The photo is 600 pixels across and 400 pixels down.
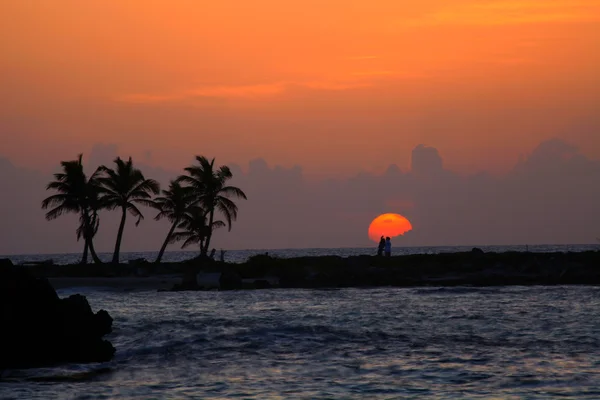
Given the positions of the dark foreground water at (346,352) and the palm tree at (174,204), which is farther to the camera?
the palm tree at (174,204)

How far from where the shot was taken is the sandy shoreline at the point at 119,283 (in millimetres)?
48312

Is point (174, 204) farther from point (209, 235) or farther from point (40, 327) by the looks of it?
point (40, 327)

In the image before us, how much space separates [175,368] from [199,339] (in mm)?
4673

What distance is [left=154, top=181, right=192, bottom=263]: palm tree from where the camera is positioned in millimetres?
A: 65438

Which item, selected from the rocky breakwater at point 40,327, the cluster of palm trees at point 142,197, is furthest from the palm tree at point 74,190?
the rocky breakwater at point 40,327

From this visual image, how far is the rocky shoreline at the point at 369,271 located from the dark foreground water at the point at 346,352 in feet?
36.9

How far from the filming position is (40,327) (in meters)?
19.9

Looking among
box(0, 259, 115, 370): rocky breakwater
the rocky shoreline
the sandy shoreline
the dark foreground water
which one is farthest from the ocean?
the sandy shoreline

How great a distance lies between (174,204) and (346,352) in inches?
1834

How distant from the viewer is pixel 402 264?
55.4 m

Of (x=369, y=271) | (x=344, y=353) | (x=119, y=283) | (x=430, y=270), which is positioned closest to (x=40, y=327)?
(x=344, y=353)

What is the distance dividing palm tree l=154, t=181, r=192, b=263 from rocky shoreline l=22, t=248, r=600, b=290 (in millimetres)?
3872

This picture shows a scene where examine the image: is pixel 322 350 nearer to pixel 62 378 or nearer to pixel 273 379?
pixel 273 379

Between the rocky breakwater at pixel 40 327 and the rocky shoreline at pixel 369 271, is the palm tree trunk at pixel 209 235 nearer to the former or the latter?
the rocky shoreline at pixel 369 271
